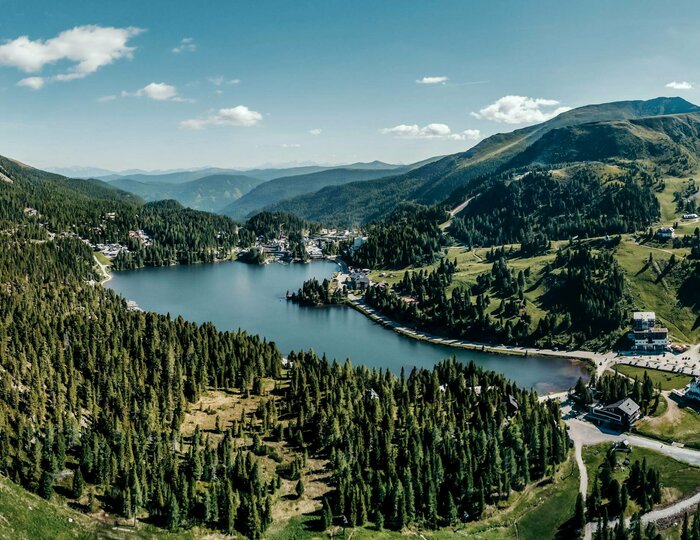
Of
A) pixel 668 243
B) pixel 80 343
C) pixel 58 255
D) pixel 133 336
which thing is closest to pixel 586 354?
pixel 668 243

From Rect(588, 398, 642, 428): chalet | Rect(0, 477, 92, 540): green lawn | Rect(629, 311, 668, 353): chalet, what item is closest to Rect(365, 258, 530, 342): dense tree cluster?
Rect(629, 311, 668, 353): chalet

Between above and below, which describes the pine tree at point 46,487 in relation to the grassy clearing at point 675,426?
above

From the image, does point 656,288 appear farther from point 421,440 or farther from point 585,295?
point 421,440

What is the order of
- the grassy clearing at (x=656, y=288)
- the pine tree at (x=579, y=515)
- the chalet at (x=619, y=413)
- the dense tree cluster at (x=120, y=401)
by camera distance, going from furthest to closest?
1. the grassy clearing at (x=656, y=288)
2. the chalet at (x=619, y=413)
3. the pine tree at (x=579, y=515)
4. the dense tree cluster at (x=120, y=401)

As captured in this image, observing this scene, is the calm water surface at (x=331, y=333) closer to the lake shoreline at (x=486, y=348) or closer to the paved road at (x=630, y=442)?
the lake shoreline at (x=486, y=348)

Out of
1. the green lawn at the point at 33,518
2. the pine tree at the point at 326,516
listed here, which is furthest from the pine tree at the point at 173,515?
the pine tree at the point at 326,516
